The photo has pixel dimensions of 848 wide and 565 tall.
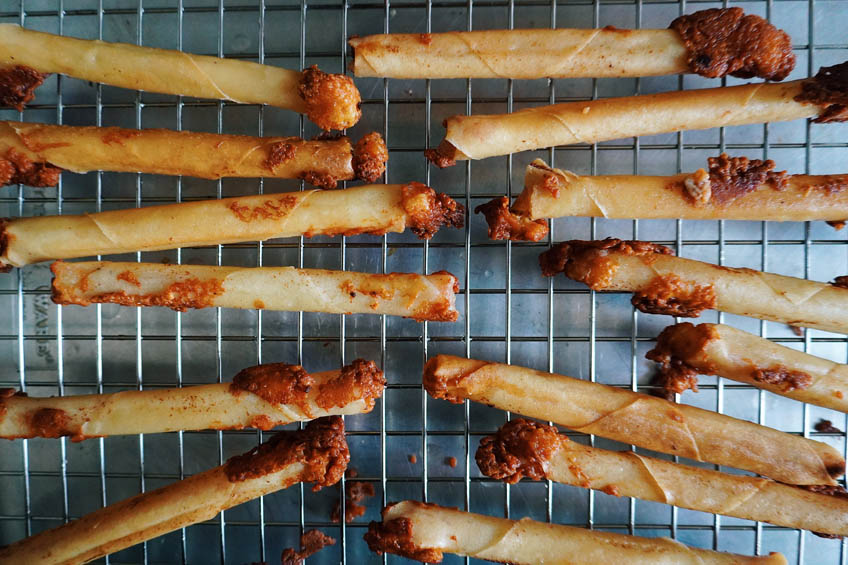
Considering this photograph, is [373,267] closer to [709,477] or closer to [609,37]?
[609,37]

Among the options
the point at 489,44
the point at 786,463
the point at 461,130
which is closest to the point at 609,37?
the point at 489,44

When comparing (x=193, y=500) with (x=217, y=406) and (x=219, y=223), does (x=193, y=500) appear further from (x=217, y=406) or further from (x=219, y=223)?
(x=219, y=223)

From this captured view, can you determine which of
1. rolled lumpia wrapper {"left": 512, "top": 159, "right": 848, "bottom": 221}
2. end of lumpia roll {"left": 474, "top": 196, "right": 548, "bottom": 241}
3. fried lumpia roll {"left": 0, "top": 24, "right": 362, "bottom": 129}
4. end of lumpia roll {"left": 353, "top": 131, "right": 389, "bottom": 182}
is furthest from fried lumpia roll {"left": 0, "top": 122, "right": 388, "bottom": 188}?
rolled lumpia wrapper {"left": 512, "top": 159, "right": 848, "bottom": 221}

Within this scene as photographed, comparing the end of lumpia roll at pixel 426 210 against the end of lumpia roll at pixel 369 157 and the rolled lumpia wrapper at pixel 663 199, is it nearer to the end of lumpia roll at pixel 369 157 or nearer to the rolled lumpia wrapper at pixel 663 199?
the end of lumpia roll at pixel 369 157

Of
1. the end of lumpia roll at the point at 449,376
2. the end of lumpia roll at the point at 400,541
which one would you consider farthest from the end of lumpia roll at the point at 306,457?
the end of lumpia roll at the point at 449,376

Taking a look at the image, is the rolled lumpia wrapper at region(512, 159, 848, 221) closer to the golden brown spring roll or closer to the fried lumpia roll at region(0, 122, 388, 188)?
the fried lumpia roll at region(0, 122, 388, 188)

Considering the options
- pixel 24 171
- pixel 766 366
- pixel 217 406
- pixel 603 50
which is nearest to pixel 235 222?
pixel 217 406
